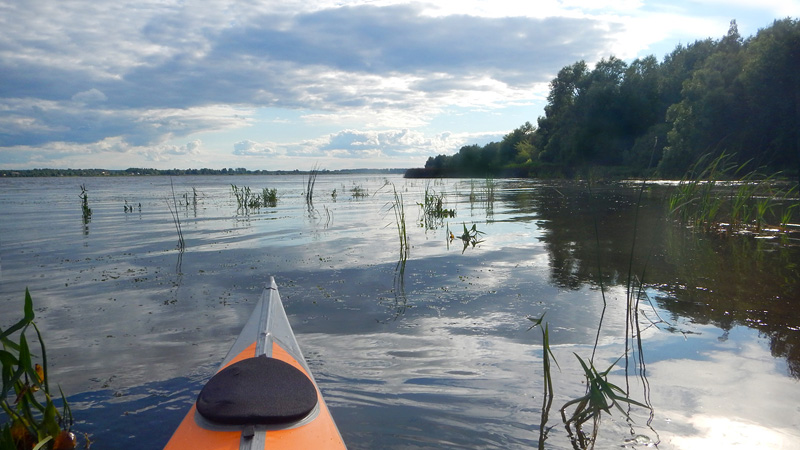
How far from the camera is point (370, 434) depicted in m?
3.07

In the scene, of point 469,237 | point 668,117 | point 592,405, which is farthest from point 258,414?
point 668,117

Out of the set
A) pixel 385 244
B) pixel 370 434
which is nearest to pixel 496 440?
pixel 370 434

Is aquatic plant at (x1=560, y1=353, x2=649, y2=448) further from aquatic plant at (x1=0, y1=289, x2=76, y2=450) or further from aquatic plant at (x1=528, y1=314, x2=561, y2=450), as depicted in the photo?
aquatic plant at (x1=0, y1=289, x2=76, y2=450)

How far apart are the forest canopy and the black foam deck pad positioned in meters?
9.55

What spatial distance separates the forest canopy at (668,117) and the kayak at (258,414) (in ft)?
31.5

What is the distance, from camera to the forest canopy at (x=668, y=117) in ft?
89.2

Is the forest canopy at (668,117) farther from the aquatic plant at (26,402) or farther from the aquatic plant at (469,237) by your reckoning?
the aquatic plant at (26,402)

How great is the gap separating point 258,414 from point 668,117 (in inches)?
1620

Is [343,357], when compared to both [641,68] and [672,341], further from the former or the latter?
[641,68]

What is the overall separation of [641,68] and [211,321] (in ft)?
184

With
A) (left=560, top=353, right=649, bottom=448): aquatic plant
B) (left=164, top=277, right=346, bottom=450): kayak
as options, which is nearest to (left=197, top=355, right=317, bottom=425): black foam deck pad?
(left=164, top=277, right=346, bottom=450): kayak

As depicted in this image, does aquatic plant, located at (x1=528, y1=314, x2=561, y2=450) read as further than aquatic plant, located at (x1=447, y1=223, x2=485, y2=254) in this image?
No

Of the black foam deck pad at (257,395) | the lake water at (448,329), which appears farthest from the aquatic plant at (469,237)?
the black foam deck pad at (257,395)

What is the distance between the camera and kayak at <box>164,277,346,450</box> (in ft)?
7.51
